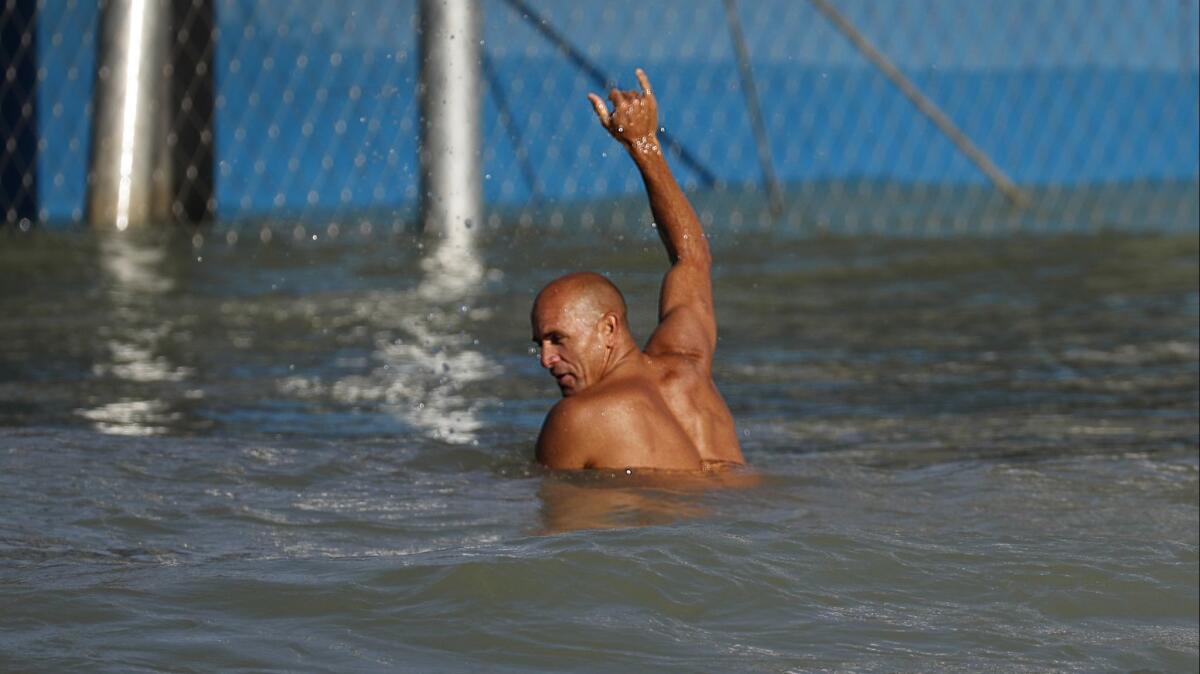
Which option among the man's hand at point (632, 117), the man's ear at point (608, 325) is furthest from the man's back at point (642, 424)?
the man's hand at point (632, 117)

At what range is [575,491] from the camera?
4934 mm

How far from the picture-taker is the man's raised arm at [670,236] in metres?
5.44

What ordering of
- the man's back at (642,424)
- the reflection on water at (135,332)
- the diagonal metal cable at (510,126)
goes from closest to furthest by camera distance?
1. the man's back at (642,424)
2. the reflection on water at (135,332)
3. the diagonal metal cable at (510,126)

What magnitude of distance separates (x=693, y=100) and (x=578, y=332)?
8.59 m

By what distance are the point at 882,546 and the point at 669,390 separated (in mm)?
907

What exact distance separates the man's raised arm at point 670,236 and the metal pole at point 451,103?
5764 millimetres

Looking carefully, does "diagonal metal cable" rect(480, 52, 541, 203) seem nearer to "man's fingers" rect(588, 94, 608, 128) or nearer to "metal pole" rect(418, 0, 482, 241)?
"metal pole" rect(418, 0, 482, 241)

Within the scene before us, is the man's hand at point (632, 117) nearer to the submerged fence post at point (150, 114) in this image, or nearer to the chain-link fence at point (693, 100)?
the chain-link fence at point (693, 100)

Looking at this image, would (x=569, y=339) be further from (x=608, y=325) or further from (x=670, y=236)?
(x=670, y=236)

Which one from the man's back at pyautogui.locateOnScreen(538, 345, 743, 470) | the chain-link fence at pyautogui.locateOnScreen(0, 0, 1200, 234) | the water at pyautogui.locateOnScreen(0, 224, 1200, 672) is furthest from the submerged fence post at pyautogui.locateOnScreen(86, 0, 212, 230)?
the man's back at pyautogui.locateOnScreen(538, 345, 743, 470)

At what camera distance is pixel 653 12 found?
1326cm

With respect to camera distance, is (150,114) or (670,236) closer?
(670,236)

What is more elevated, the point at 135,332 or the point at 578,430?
the point at 135,332

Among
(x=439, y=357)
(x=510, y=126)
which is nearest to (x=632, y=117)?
(x=439, y=357)
